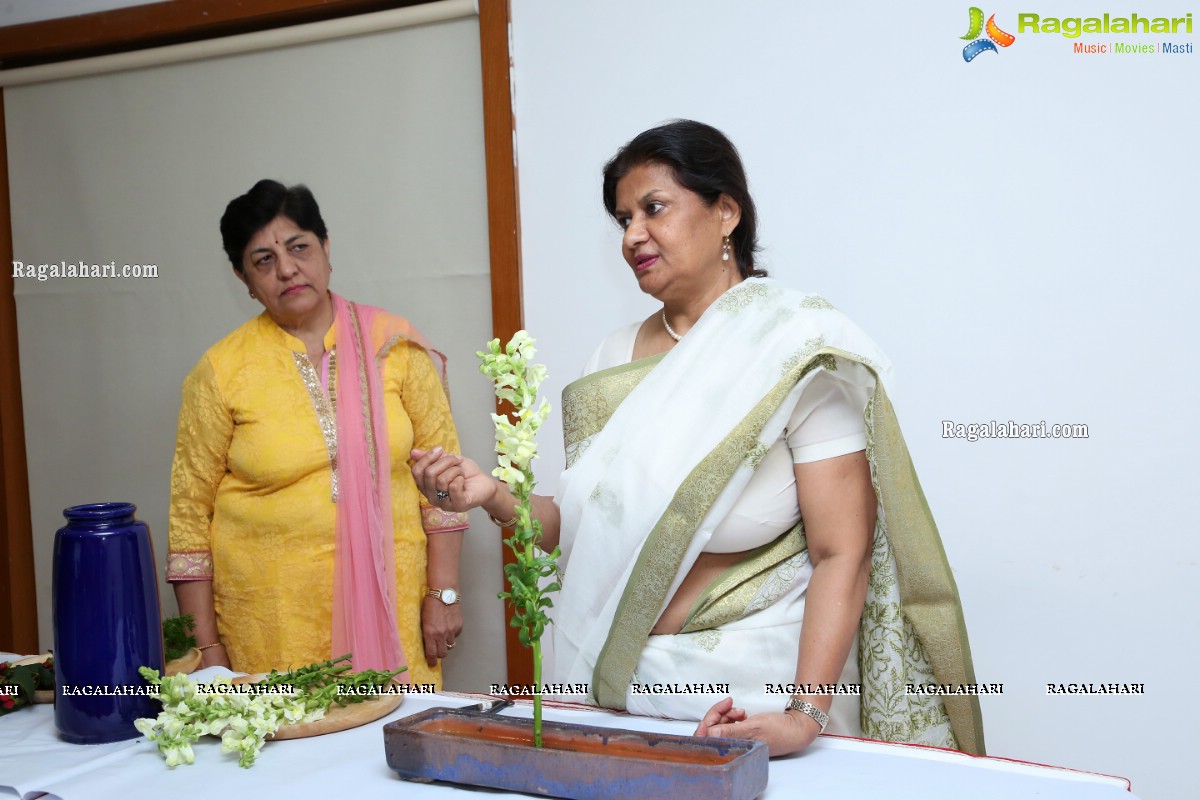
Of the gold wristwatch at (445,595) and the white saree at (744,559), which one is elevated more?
the white saree at (744,559)

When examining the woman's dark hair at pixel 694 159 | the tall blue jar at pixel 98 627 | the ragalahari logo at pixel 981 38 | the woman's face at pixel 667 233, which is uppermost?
the ragalahari logo at pixel 981 38

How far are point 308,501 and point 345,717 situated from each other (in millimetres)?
1101

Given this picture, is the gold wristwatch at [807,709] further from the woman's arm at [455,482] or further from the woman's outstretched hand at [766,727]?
the woman's arm at [455,482]

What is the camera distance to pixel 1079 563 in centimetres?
221

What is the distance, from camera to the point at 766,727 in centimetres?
120

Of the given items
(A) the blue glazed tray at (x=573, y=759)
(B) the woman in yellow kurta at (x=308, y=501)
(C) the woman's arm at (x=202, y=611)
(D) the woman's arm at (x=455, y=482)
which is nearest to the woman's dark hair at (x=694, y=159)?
(D) the woman's arm at (x=455, y=482)

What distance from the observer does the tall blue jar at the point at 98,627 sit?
130 cm

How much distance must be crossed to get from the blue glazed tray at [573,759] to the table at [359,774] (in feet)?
0.10

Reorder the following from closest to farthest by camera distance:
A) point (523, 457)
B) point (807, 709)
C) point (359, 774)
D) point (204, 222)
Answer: point (523, 457)
point (359, 774)
point (807, 709)
point (204, 222)

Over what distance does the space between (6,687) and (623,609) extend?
89 cm

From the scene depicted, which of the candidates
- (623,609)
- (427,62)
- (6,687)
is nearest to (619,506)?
(623,609)

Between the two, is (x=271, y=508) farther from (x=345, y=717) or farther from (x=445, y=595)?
(x=345, y=717)

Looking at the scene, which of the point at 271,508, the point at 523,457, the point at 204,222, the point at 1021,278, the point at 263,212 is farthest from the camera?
the point at 204,222

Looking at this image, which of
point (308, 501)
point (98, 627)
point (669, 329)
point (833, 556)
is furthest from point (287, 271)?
point (833, 556)
